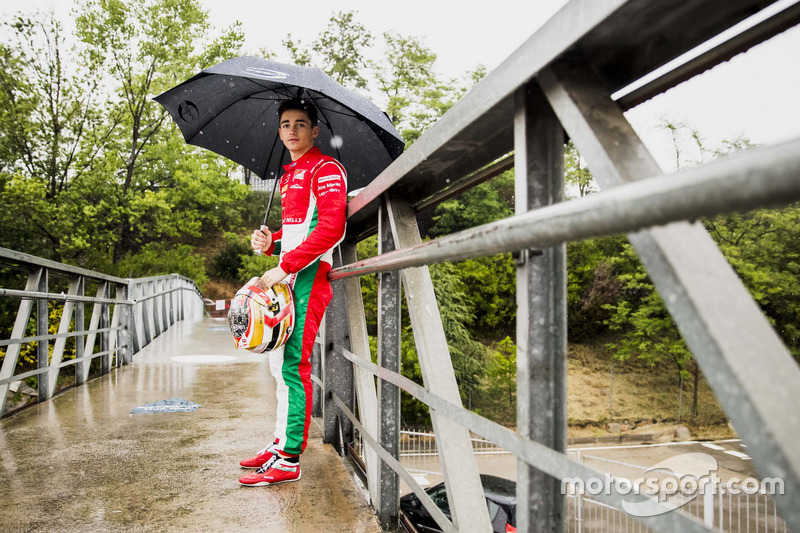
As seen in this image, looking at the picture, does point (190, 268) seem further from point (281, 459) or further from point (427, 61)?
point (281, 459)

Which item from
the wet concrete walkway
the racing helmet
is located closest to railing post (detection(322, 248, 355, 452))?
the wet concrete walkway

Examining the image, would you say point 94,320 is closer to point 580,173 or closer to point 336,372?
point 336,372

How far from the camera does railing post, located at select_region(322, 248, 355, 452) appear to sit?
320cm

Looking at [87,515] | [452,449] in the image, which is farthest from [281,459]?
[452,449]

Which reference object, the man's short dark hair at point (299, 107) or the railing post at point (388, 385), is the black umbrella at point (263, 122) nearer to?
the man's short dark hair at point (299, 107)

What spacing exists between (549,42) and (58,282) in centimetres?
2194

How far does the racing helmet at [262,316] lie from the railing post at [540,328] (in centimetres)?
166

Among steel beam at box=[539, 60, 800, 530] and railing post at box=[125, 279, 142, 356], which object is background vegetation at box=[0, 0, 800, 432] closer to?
railing post at box=[125, 279, 142, 356]

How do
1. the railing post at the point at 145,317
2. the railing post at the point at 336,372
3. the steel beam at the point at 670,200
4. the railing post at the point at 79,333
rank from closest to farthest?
the steel beam at the point at 670,200 < the railing post at the point at 336,372 < the railing post at the point at 79,333 < the railing post at the point at 145,317

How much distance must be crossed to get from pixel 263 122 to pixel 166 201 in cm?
2025

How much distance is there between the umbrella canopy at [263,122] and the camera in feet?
10.1

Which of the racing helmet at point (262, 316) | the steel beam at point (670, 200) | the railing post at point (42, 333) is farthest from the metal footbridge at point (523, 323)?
the railing post at point (42, 333)

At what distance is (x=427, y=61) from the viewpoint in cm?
3206

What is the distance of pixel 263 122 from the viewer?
355cm
